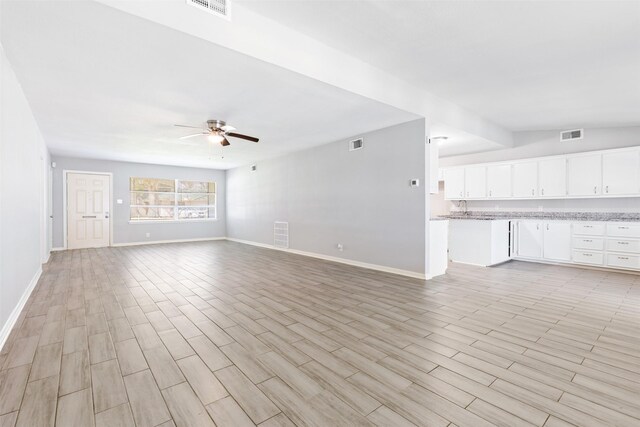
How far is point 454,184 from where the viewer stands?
746 centimetres

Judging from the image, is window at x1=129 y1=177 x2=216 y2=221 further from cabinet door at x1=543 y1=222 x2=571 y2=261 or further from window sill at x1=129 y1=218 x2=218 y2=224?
cabinet door at x1=543 y1=222 x2=571 y2=261

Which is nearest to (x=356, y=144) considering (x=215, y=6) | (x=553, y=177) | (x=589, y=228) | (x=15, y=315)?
A: (x=215, y=6)

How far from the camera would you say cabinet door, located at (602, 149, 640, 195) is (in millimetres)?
5125

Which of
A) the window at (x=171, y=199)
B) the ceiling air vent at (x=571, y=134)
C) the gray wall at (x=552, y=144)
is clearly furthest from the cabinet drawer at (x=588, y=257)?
the window at (x=171, y=199)

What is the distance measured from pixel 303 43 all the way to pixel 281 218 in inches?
208

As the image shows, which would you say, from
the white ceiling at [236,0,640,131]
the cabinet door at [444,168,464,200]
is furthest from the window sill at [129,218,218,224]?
the white ceiling at [236,0,640,131]

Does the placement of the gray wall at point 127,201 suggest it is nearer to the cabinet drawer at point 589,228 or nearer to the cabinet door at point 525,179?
the cabinet door at point 525,179

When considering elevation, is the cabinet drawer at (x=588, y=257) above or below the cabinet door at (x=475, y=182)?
below

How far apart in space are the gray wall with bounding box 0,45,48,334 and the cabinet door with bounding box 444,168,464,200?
7.83m

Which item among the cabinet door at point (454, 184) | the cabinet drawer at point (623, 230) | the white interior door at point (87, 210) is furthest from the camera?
the white interior door at point (87, 210)

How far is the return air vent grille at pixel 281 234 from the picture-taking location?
769 cm

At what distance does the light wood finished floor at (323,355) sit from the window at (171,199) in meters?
5.26

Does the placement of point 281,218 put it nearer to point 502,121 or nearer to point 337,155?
point 337,155

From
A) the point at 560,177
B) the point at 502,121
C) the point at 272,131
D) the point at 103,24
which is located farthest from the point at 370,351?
the point at 560,177
